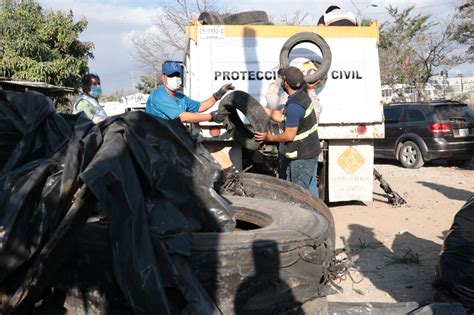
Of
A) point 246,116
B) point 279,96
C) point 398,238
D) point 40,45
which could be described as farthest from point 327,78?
point 40,45

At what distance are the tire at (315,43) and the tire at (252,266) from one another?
3.65 metres

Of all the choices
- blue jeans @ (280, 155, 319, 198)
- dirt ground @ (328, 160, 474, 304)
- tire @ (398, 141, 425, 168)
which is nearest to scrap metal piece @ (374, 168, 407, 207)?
dirt ground @ (328, 160, 474, 304)

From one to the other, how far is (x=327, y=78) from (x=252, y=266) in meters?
4.58

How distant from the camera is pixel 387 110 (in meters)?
15.0

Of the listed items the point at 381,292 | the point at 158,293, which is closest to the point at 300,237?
the point at 158,293

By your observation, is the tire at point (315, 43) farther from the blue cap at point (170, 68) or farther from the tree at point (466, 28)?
the tree at point (466, 28)

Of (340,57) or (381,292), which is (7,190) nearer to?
(381,292)

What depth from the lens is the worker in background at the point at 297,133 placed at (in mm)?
5238

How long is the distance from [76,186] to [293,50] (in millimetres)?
4931

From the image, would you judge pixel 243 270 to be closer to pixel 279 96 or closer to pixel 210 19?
pixel 279 96

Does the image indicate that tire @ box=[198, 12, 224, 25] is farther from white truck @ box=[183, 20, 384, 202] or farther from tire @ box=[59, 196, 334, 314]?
tire @ box=[59, 196, 334, 314]

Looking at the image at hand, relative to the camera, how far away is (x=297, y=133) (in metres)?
5.40

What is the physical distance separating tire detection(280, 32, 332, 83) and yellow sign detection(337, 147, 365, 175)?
1177 mm

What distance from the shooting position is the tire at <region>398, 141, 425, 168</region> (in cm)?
1360
